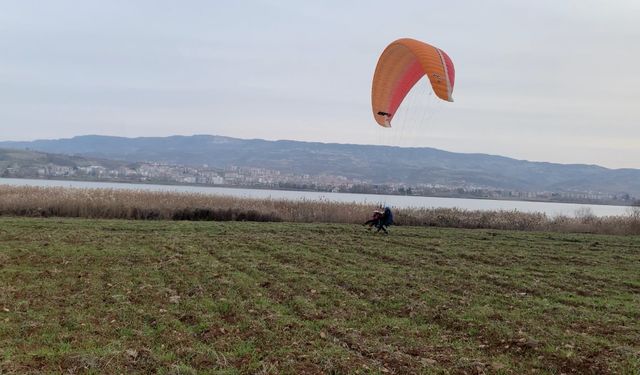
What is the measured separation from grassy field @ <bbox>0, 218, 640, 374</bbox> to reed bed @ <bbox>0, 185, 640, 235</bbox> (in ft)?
29.1

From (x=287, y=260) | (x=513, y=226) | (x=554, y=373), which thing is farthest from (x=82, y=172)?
(x=554, y=373)

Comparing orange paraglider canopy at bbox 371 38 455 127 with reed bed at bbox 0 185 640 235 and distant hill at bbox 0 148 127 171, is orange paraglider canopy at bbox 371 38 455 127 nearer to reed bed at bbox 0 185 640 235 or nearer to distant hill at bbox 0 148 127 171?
reed bed at bbox 0 185 640 235

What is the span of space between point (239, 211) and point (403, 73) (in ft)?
45.9

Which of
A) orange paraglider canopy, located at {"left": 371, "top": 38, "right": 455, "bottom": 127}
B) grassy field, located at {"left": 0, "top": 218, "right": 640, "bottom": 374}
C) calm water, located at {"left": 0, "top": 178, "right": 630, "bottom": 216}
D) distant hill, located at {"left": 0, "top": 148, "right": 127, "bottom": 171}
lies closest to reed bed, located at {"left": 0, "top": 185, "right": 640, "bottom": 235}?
calm water, located at {"left": 0, "top": 178, "right": 630, "bottom": 216}

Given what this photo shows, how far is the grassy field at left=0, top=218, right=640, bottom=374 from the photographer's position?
7031mm

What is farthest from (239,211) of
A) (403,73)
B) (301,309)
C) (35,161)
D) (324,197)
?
(35,161)

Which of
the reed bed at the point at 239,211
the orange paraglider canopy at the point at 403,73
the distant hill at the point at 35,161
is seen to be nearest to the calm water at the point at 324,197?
the reed bed at the point at 239,211

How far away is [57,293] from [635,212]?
33674 mm

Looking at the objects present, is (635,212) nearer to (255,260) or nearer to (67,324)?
(255,260)

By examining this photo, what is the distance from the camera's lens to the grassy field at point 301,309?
277 inches

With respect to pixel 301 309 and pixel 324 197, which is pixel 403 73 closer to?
pixel 301 309

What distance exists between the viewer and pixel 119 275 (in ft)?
39.1

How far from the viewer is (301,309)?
9.66m

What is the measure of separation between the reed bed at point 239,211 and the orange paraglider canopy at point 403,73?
11544 mm
